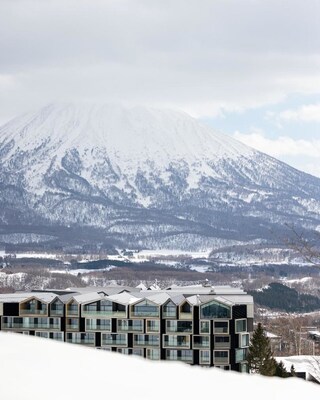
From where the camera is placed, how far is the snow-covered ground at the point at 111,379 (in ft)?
13.3

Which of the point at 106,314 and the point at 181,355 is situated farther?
the point at 106,314

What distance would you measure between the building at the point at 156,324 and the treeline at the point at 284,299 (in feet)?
223

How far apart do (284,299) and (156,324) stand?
7906 centimetres

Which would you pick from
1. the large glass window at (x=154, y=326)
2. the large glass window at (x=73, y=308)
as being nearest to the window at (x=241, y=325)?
the large glass window at (x=154, y=326)

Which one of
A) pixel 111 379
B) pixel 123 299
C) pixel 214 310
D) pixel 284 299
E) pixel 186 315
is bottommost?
pixel 284 299

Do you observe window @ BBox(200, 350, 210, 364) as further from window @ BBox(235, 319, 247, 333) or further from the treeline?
the treeline

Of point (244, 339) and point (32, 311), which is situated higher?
point (32, 311)

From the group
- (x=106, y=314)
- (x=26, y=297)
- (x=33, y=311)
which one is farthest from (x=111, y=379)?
(x=26, y=297)

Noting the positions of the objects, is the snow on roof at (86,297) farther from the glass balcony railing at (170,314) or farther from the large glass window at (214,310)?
the large glass window at (214,310)

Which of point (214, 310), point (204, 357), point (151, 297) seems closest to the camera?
point (204, 357)

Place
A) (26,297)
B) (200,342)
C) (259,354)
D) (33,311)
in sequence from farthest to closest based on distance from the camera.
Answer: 1. (26,297)
2. (33,311)
3. (200,342)
4. (259,354)

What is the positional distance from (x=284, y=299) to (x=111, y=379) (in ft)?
363

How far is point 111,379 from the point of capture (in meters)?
4.26

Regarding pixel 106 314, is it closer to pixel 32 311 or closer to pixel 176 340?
pixel 176 340
